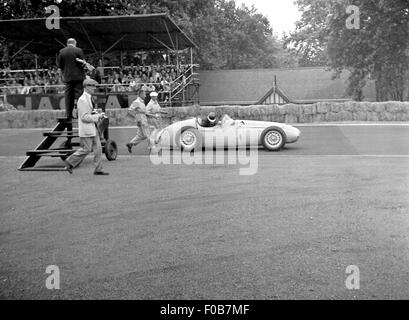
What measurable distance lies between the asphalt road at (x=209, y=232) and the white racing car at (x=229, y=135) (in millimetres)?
2454

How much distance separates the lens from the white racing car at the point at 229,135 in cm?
1389

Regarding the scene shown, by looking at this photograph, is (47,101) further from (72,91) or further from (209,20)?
(209,20)

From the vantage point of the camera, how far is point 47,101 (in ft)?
87.4

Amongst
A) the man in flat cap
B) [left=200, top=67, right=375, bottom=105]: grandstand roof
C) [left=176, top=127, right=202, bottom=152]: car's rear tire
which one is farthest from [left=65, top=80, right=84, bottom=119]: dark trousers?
[left=200, top=67, right=375, bottom=105]: grandstand roof

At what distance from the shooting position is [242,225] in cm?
665

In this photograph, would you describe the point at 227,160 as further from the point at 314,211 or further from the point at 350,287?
the point at 350,287

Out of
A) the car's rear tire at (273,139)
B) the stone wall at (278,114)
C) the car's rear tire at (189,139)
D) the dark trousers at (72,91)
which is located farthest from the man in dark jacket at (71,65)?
the stone wall at (278,114)

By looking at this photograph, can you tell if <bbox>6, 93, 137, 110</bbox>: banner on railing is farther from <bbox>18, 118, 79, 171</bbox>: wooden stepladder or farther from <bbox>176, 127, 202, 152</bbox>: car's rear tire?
<bbox>18, 118, 79, 171</bbox>: wooden stepladder

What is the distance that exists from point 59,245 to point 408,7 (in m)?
33.3

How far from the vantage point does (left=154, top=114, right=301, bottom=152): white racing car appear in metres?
13.9

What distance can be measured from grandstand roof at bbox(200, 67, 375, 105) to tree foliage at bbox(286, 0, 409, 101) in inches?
143

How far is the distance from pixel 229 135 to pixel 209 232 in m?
7.66

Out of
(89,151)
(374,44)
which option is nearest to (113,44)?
(374,44)
